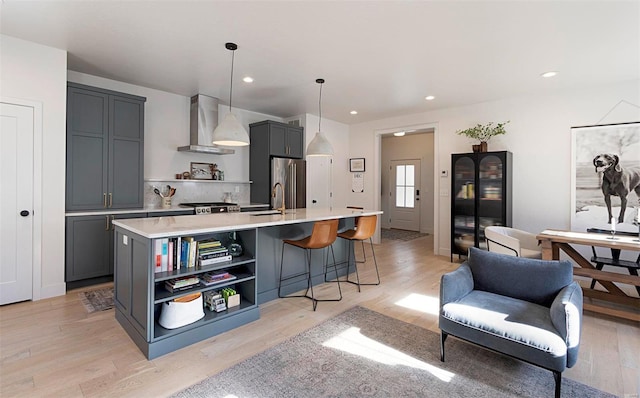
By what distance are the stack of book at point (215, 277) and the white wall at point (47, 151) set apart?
2.04 metres

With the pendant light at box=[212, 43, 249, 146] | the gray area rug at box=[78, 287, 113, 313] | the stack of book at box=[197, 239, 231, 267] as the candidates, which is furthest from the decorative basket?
the pendant light at box=[212, 43, 249, 146]

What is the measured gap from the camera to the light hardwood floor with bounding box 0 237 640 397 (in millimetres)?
1924

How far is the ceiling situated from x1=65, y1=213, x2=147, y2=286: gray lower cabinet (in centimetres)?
191

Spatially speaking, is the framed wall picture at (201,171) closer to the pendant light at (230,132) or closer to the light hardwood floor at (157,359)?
the pendant light at (230,132)

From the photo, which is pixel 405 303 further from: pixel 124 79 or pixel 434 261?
pixel 124 79

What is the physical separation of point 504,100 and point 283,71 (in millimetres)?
3615

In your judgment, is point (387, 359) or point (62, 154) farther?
point (62, 154)

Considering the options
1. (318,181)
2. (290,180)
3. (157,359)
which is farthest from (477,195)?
(157,359)

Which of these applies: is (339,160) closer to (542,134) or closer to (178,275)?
(542,134)

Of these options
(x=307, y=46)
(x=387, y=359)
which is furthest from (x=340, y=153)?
(x=387, y=359)

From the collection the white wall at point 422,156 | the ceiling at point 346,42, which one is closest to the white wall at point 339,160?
the white wall at point 422,156

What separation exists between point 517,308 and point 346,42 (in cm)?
278

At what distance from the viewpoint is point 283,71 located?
3875mm

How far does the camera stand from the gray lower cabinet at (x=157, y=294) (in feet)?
7.23
